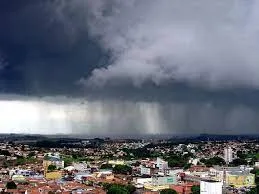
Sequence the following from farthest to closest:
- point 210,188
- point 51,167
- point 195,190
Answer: point 51,167 < point 195,190 < point 210,188

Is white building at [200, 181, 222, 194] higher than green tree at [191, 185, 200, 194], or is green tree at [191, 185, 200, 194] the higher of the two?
white building at [200, 181, 222, 194]

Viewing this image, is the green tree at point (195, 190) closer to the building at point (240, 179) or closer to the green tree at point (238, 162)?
the building at point (240, 179)

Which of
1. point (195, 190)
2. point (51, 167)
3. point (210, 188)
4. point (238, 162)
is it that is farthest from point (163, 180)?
point (238, 162)

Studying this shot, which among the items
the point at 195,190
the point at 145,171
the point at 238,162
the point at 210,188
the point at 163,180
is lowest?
the point at 163,180

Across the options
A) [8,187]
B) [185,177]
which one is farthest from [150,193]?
[185,177]

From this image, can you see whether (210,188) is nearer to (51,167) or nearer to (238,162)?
(51,167)

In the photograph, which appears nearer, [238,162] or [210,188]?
[210,188]

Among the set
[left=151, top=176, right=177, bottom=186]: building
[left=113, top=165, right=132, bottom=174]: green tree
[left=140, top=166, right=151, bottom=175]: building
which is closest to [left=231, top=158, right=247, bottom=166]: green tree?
[left=140, top=166, right=151, bottom=175]: building

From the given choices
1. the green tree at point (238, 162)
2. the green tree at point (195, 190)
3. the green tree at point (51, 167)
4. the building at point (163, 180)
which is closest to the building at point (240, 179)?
the building at point (163, 180)

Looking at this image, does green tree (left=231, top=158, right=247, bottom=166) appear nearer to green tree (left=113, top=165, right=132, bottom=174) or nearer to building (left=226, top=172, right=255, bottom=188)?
building (left=226, top=172, right=255, bottom=188)

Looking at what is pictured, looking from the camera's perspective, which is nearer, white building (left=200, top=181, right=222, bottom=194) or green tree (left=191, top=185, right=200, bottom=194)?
white building (left=200, top=181, right=222, bottom=194)

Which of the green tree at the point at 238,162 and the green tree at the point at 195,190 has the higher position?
the green tree at the point at 238,162

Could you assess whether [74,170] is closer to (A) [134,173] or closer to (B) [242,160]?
(A) [134,173]

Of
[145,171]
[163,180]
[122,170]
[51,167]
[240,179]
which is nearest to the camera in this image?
[163,180]
